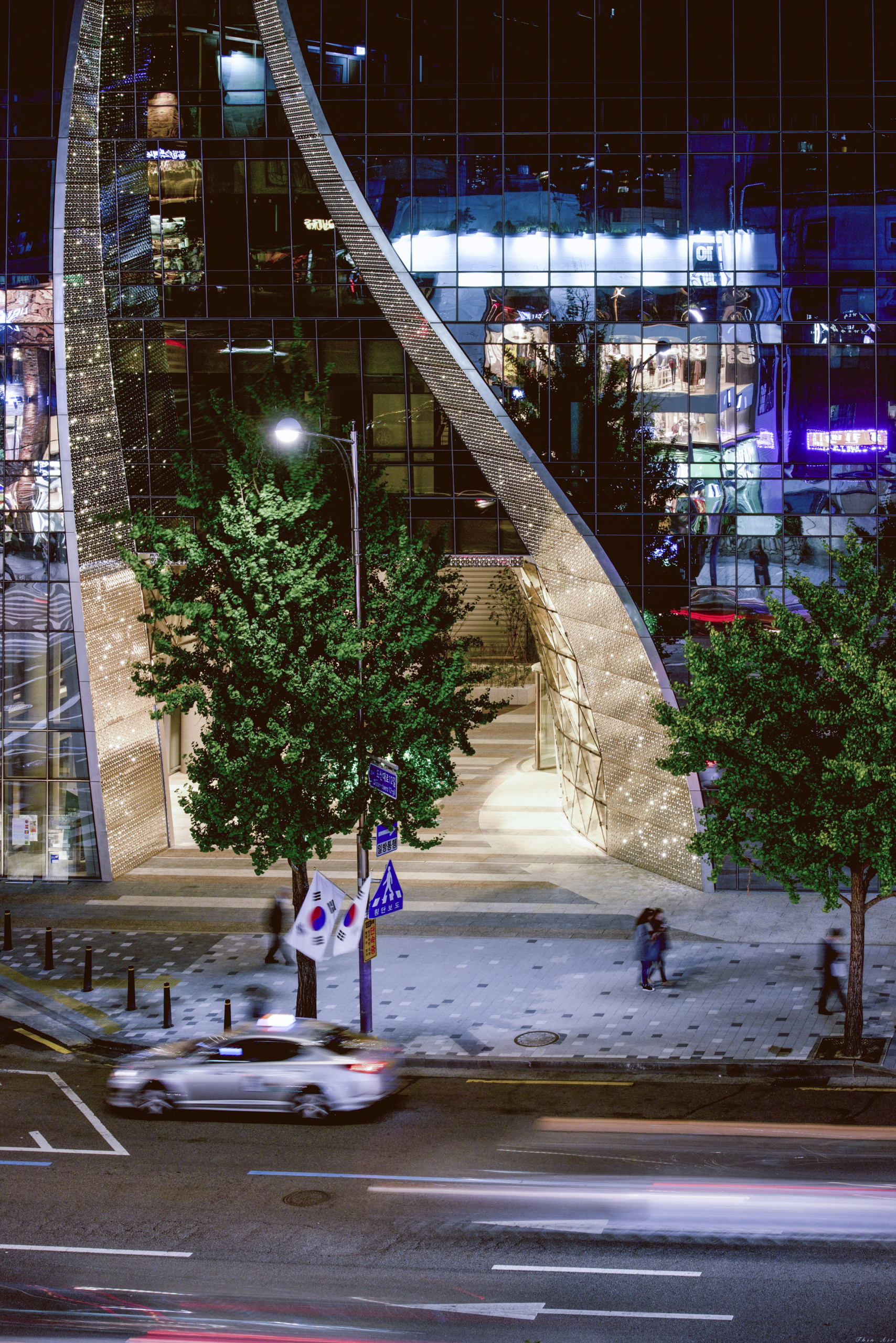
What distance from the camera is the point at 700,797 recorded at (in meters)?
29.5

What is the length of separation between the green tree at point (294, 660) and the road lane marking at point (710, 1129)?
17.9ft

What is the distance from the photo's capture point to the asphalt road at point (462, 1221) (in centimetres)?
1292

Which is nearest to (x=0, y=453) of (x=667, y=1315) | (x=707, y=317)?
(x=707, y=317)

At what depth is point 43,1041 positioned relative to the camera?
22188 millimetres

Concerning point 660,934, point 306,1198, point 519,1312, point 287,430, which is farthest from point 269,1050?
point 287,430

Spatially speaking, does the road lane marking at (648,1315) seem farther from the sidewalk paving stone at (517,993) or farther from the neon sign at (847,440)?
the neon sign at (847,440)

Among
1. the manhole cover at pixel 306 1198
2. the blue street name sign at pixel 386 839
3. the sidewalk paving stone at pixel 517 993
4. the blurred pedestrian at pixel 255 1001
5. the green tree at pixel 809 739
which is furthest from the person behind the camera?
the blurred pedestrian at pixel 255 1001

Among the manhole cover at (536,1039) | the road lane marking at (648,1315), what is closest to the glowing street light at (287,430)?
the manhole cover at (536,1039)

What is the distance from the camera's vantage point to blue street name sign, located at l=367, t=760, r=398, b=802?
69.5 ft

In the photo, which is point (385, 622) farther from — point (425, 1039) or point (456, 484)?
point (456, 484)

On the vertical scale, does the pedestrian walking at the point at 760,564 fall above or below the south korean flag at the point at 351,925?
above

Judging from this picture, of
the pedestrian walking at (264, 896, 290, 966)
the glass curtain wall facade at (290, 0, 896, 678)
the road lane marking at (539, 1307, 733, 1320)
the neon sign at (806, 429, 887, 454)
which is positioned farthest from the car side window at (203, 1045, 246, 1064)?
the neon sign at (806, 429, 887, 454)

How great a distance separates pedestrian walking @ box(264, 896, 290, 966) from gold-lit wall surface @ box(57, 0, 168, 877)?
276 inches

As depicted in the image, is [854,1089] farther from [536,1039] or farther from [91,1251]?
[91,1251]
